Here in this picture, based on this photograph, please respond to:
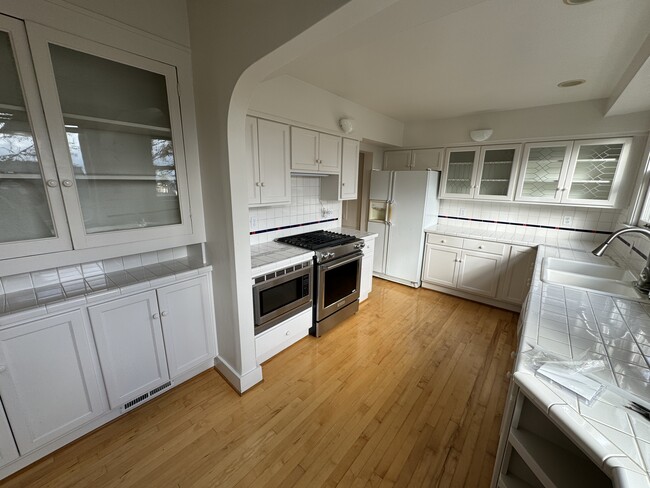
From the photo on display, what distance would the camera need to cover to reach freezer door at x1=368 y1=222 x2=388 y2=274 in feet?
12.9

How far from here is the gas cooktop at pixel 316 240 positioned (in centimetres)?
253

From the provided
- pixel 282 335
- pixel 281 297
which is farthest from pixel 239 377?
pixel 281 297

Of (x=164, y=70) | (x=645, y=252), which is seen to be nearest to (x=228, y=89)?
(x=164, y=70)

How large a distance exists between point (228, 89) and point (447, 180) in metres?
3.10

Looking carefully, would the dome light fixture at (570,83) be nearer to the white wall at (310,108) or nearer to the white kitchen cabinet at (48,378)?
the white wall at (310,108)

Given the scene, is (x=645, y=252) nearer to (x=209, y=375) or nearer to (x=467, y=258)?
(x=467, y=258)

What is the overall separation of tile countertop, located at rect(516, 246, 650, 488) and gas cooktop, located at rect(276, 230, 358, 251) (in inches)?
63.1

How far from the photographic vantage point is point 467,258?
337cm

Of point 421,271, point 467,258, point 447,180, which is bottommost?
point 421,271

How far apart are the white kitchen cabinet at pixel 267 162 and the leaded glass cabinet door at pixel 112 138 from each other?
0.52 meters

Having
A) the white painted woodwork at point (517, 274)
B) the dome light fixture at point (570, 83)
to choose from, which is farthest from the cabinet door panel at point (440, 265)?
the dome light fixture at point (570, 83)

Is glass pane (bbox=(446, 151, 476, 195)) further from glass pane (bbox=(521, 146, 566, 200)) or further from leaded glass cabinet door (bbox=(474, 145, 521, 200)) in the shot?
glass pane (bbox=(521, 146, 566, 200))

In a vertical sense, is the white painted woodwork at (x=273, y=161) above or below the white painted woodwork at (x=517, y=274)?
above

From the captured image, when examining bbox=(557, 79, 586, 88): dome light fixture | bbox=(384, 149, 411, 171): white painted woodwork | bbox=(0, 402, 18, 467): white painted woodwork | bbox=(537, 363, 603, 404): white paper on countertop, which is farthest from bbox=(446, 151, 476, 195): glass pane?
bbox=(0, 402, 18, 467): white painted woodwork
